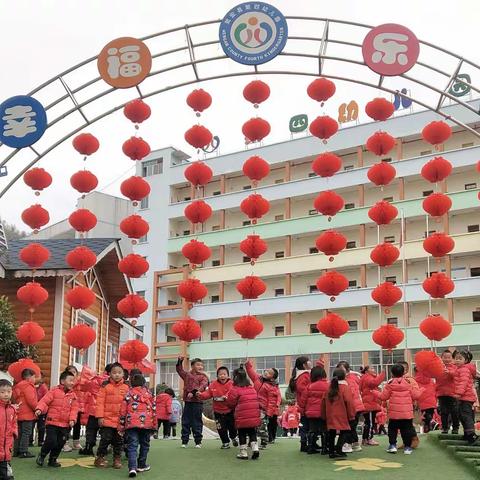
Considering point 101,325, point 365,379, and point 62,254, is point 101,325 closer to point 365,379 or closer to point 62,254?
point 62,254

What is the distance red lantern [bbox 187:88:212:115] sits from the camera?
12.7 m

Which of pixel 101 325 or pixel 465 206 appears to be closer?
pixel 101 325

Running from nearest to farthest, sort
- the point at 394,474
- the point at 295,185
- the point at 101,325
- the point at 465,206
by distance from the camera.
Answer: the point at 394,474 < the point at 101,325 < the point at 465,206 < the point at 295,185

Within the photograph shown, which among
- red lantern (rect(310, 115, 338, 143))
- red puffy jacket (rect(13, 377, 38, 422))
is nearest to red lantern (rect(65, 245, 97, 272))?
red puffy jacket (rect(13, 377, 38, 422))

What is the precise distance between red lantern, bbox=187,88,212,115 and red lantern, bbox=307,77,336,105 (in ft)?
5.96

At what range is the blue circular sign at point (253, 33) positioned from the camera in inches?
461

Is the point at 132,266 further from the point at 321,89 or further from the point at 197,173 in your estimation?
the point at 321,89

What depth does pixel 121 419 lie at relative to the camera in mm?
9461

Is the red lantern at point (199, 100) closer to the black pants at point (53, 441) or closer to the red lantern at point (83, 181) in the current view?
the red lantern at point (83, 181)

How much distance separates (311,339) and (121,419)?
99.4ft

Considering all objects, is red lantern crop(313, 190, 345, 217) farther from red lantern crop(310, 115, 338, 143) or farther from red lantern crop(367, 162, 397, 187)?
red lantern crop(310, 115, 338, 143)

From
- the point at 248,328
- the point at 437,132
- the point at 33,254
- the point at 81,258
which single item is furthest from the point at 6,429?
the point at 437,132

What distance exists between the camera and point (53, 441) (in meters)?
9.80

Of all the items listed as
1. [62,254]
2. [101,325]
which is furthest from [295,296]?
[62,254]
